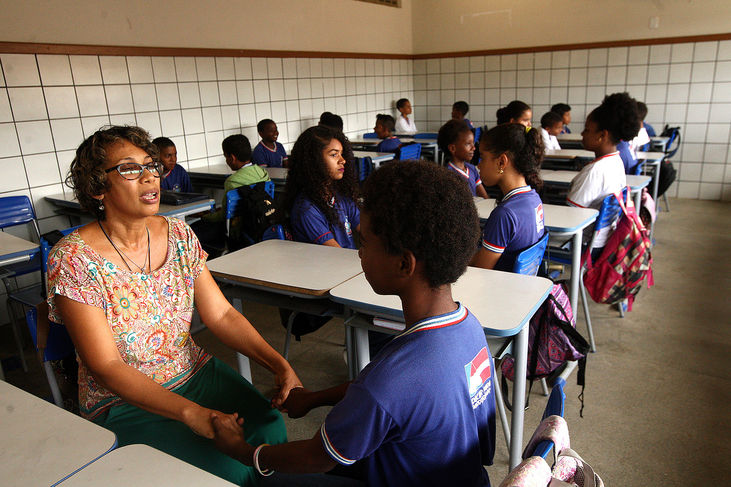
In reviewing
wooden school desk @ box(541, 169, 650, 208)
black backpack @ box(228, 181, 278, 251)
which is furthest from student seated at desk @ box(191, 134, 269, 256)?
wooden school desk @ box(541, 169, 650, 208)

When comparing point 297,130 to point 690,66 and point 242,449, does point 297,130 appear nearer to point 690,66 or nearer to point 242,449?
point 690,66

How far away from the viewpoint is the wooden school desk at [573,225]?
2543 millimetres

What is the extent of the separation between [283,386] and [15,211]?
2908 mm

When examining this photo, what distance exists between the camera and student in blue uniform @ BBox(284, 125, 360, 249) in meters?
2.33

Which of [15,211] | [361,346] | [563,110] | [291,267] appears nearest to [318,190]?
[291,267]

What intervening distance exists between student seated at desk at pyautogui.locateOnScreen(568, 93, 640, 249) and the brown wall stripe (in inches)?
133

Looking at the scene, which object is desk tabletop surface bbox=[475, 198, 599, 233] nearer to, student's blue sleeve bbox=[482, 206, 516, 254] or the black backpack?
student's blue sleeve bbox=[482, 206, 516, 254]

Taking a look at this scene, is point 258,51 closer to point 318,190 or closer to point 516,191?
point 318,190

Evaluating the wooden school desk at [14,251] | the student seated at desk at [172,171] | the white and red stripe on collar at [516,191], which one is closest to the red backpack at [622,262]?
the white and red stripe on collar at [516,191]

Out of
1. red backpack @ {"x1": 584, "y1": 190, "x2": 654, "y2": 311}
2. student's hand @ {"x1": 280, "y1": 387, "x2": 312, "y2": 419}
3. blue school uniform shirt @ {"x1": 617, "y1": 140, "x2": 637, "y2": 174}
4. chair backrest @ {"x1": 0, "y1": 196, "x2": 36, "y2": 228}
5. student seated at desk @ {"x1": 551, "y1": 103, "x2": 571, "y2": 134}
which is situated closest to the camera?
student's hand @ {"x1": 280, "y1": 387, "x2": 312, "y2": 419}

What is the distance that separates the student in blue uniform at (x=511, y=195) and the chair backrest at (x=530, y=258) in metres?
0.06

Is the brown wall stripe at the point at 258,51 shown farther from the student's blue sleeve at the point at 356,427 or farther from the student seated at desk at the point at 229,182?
the student's blue sleeve at the point at 356,427

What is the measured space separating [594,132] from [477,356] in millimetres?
2635

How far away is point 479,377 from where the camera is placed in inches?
38.4
